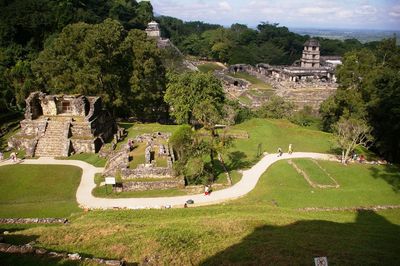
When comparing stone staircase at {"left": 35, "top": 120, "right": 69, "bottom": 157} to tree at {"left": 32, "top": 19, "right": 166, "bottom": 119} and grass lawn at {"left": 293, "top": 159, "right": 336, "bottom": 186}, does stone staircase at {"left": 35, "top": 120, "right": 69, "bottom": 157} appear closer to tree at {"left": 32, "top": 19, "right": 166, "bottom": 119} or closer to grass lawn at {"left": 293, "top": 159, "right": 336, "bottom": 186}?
tree at {"left": 32, "top": 19, "right": 166, "bottom": 119}

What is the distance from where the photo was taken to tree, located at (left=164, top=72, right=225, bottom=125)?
38.3 m

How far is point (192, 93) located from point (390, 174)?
2194cm

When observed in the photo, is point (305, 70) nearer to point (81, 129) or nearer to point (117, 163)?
point (81, 129)

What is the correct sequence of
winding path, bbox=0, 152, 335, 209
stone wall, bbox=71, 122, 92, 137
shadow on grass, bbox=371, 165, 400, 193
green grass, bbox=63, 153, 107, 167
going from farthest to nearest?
stone wall, bbox=71, 122, 92, 137
green grass, bbox=63, 153, 107, 167
shadow on grass, bbox=371, 165, 400, 193
winding path, bbox=0, 152, 335, 209

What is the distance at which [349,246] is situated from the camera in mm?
14320

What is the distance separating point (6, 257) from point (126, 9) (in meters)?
Result: 104

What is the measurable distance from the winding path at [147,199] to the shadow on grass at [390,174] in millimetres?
9305

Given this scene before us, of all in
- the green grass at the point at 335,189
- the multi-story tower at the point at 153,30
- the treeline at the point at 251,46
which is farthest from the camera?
the treeline at the point at 251,46

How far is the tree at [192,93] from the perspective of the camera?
126ft

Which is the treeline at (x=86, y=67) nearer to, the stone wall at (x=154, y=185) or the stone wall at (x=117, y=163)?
the stone wall at (x=117, y=163)

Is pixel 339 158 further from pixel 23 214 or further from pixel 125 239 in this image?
pixel 23 214

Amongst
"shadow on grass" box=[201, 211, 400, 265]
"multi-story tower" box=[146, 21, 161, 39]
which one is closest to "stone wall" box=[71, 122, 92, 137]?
"shadow on grass" box=[201, 211, 400, 265]

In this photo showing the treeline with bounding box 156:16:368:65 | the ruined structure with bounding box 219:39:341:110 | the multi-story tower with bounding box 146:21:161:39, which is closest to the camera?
the ruined structure with bounding box 219:39:341:110

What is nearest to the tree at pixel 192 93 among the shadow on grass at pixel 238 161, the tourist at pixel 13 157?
the shadow on grass at pixel 238 161
